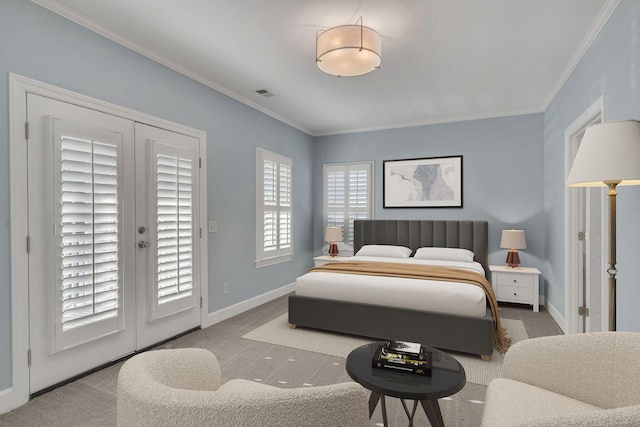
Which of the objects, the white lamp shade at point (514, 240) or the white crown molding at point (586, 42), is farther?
the white lamp shade at point (514, 240)

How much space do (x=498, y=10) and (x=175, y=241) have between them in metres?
3.23

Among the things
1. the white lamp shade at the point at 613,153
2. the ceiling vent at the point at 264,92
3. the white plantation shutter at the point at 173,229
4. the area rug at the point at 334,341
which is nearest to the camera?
the white lamp shade at the point at 613,153

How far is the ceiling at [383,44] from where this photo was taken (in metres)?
2.36

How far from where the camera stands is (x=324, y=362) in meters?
2.77

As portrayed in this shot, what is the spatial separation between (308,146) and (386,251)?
227cm

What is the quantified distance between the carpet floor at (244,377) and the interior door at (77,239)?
0.19 m

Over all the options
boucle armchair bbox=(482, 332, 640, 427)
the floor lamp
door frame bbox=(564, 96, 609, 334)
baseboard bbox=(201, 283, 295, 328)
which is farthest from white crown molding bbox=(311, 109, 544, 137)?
boucle armchair bbox=(482, 332, 640, 427)

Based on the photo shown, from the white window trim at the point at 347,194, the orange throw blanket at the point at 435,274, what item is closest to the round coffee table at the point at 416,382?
the orange throw blanket at the point at 435,274

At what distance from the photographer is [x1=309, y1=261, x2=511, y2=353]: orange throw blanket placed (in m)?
2.98

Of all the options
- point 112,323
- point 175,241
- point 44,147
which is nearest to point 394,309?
point 175,241

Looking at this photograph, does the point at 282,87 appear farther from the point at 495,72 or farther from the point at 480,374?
the point at 480,374

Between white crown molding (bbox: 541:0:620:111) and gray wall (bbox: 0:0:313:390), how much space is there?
341cm

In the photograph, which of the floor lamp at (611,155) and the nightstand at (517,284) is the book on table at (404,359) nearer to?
the floor lamp at (611,155)

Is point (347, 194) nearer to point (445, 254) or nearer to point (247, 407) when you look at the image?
point (445, 254)
